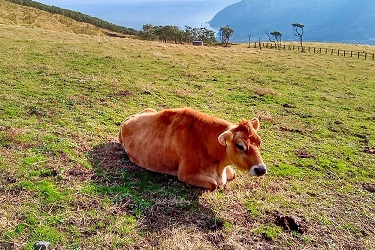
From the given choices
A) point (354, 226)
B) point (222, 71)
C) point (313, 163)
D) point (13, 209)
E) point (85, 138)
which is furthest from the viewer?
point (222, 71)

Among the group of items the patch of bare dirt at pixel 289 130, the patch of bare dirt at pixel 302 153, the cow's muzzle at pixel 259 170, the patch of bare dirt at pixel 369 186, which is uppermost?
the cow's muzzle at pixel 259 170

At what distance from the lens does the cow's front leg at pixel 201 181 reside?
7176mm

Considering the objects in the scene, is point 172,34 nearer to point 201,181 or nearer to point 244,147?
point 201,181

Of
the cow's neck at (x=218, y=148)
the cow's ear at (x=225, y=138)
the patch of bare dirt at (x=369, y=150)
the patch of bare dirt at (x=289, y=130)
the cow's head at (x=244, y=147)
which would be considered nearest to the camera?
the cow's head at (x=244, y=147)

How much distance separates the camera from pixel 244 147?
6.45 meters

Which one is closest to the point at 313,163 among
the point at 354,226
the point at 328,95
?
the point at 354,226

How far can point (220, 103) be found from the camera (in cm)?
1562

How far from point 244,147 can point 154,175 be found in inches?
88.3

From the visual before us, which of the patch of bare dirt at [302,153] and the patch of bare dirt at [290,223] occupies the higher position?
the patch of bare dirt at [302,153]

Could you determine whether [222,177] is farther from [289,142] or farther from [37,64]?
[37,64]

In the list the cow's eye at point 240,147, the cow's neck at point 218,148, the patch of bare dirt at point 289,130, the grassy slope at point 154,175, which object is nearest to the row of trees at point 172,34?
the grassy slope at point 154,175

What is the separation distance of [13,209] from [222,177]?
386cm

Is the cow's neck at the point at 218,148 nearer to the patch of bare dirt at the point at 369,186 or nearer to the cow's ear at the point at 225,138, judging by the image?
the cow's ear at the point at 225,138

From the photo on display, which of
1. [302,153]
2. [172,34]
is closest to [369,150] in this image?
[302,153]
